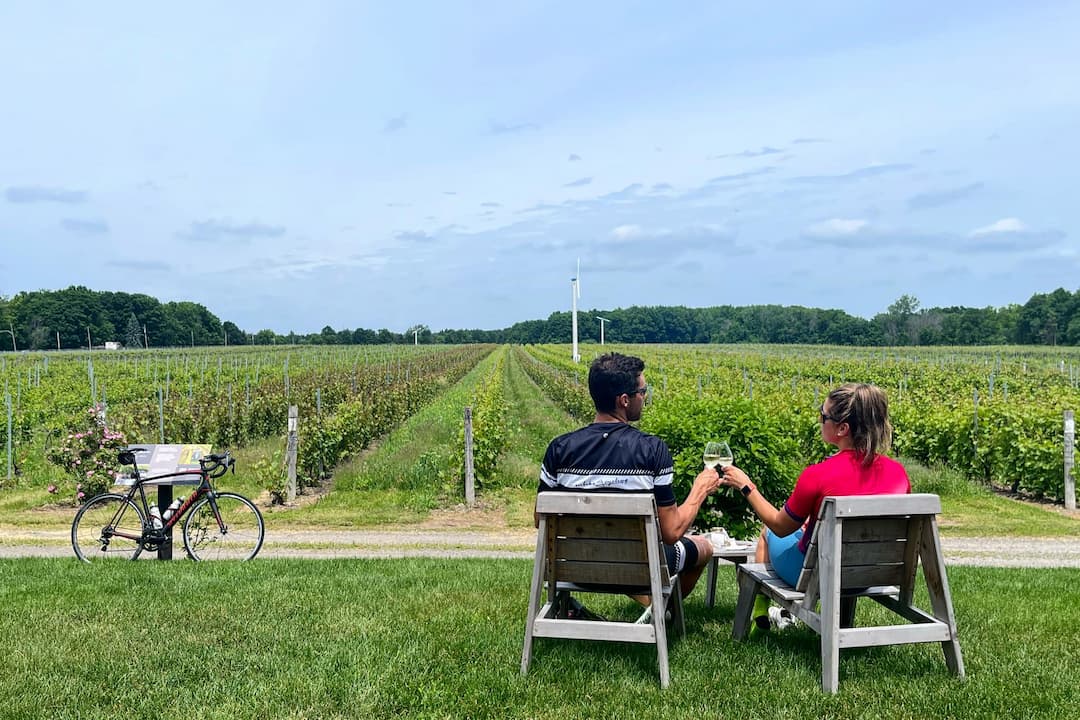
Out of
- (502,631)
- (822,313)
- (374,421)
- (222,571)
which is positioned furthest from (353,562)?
(822,313)

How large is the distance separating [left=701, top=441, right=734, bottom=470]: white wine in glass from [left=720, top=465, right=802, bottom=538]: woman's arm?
0.04 m

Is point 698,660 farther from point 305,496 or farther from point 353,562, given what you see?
point 305,496

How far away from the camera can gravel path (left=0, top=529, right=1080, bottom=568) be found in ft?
26.7

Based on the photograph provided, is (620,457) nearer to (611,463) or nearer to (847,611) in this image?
(611,463)

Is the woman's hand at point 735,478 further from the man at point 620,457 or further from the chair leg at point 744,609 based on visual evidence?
the chair leg at point 744,609

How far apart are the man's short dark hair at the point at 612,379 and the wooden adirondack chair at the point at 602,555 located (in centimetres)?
46

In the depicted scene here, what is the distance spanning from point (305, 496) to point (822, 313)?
121998 mm

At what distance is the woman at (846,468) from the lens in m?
3.64

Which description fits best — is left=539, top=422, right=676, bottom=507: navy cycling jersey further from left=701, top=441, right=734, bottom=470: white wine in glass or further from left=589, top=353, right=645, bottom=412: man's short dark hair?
left=701, top=441, right=734, bottom=470: white wine in glass

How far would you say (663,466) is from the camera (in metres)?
3.64

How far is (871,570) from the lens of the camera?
365cm

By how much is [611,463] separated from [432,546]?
5713 mm

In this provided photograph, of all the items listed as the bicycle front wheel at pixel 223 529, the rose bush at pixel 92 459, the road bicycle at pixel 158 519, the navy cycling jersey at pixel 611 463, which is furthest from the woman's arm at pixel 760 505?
the rose bush at pixel 92 459

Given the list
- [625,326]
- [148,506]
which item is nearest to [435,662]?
[148,506]
